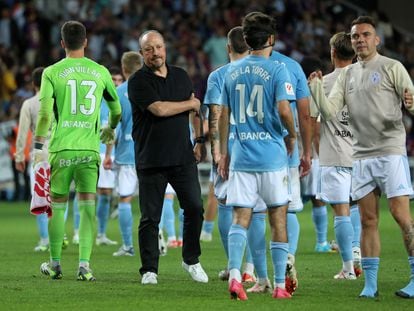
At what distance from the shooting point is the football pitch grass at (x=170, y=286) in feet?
33.2

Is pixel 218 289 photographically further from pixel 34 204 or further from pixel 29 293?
pixel 34 204

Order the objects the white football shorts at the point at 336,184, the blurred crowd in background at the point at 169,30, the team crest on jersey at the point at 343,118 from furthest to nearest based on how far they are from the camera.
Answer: the blurred crowd in background at the point at 169,30
the team crest on jersey at the point at 343,118
the white football shorts at the point at 336,184

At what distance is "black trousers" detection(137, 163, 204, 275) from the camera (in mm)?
11977

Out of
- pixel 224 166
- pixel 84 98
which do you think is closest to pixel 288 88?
pixel 224 166

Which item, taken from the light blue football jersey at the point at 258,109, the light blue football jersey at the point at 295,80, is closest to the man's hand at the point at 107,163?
the light blue football jersey at the point at 295,80

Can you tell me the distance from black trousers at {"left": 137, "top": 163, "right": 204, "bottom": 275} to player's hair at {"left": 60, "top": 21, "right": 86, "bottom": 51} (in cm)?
144

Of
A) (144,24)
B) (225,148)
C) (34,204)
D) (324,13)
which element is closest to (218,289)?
(225,148)

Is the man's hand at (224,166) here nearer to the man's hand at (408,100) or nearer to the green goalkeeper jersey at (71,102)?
the man's hand at (408,100)

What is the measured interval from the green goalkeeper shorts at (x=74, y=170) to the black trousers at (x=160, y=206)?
52cm

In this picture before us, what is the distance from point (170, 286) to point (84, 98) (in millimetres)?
2129

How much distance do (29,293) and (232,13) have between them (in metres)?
24.1

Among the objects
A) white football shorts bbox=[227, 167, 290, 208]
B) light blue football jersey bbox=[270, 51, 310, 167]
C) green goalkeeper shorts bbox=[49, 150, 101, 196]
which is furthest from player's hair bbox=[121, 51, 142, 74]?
white football shorts bbox=[227, 167, 290, 208]

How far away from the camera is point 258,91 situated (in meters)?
10.3

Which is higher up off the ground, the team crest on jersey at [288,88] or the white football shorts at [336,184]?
the team crest on jersey at [288,88]
